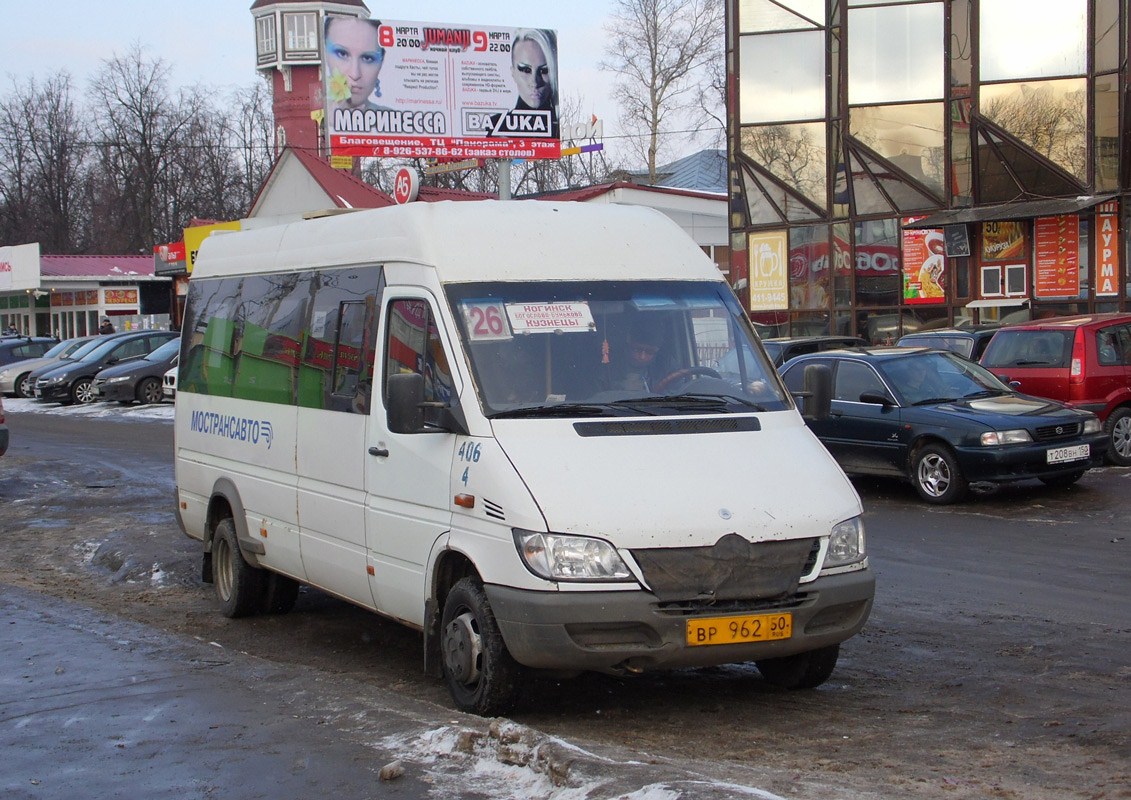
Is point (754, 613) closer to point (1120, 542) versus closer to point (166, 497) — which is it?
point (1120, 542)

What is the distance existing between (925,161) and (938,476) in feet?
49.3

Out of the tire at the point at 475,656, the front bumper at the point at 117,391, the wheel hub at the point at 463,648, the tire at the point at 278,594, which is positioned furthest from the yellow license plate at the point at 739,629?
the front bumper at the point at 117,391

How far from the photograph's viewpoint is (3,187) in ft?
254

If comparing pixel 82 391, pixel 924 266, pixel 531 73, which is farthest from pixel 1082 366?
pixel 82 391

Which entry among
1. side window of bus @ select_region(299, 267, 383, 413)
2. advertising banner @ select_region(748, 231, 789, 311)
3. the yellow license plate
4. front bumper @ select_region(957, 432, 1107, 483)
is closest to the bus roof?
side window of bus @ select_region(299, 267, 383, 413)

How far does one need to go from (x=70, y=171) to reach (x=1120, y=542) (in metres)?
75.9

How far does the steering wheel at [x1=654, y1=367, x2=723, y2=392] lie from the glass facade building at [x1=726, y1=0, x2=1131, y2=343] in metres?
19.4

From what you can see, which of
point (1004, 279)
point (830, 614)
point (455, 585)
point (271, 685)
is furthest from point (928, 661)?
point (1004, 279)

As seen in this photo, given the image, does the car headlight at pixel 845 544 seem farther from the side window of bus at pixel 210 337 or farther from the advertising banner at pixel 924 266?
the advertising banner at pixel 924 266

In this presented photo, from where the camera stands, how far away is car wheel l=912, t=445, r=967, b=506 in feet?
43.4

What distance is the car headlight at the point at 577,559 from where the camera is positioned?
18.9 feet

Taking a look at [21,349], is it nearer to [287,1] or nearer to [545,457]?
[545,457]

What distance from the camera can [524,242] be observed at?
704 cm

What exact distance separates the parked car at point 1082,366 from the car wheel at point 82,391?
77.1 feet
